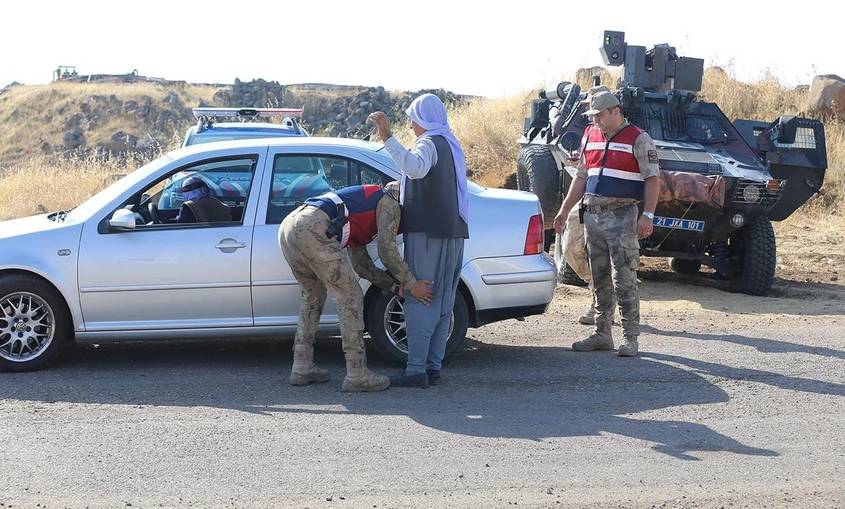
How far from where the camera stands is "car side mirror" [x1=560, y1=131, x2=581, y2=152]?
12.0 meters

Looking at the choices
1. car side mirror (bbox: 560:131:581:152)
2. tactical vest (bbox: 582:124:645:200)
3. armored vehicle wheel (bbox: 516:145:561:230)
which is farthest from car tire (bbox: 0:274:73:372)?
armored vehicle wheel (bbox: 516:145:561:230)

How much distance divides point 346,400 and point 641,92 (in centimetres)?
686

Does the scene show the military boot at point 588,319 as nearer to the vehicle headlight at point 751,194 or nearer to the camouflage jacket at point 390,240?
the vehicle headlight at point 751,194

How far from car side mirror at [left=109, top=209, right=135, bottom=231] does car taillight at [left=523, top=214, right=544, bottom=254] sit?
2603 mm

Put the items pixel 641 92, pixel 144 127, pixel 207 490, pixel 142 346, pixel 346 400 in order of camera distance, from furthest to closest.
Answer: pixel 144 127
pixel 641 92
pixel 142 346
pixel 346 400
pixel 207 490

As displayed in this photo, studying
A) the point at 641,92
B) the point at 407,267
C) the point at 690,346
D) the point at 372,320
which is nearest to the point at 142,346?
the point at 372,320

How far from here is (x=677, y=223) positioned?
11.2 m

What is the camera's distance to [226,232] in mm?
7289

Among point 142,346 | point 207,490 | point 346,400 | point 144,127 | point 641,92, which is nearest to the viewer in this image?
point 207,490

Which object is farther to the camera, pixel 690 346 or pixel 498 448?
pixel 690 346

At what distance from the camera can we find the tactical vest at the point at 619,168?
7.84 meters

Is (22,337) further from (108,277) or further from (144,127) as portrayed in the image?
(144,127)

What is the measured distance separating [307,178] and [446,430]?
226 centimetres

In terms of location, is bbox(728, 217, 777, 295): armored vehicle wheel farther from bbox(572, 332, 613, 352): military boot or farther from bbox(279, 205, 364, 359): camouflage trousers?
bbox(279, 205, 364, 359): camouflage trousers
